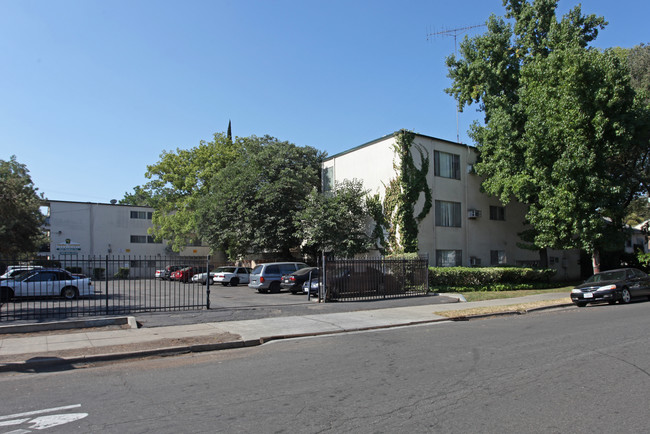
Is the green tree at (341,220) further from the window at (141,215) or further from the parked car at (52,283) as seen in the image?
the window at (141,215)

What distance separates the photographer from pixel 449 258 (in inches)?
1069

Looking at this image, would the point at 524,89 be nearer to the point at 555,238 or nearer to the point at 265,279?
the point at 555,238

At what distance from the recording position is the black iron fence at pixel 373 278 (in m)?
17.6

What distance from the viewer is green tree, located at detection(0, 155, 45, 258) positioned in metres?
22.2

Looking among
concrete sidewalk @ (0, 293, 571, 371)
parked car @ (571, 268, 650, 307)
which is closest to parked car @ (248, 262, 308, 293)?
concrete sidewalk @ (0, 293, 571, 371)

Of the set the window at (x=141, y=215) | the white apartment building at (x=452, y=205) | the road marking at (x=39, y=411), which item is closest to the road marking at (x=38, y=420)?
the road marking at (x=39, y=411)

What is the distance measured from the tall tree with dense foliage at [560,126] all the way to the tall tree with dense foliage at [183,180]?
22.7 metres

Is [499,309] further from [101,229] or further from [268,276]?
[101,229]

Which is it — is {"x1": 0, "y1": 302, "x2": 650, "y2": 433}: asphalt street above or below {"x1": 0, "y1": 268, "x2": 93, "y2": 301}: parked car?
below

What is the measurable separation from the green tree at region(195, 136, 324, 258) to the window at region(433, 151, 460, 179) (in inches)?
382

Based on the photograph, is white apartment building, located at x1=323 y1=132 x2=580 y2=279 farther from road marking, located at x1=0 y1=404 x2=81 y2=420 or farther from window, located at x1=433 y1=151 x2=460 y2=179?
road marking, located at x1=0 y1=404 x2=81 y2=420

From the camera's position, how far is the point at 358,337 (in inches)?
428

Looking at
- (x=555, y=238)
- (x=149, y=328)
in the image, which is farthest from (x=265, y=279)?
(x=555, y=238)

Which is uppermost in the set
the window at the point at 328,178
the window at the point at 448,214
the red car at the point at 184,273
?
the window at the point at 328,178
